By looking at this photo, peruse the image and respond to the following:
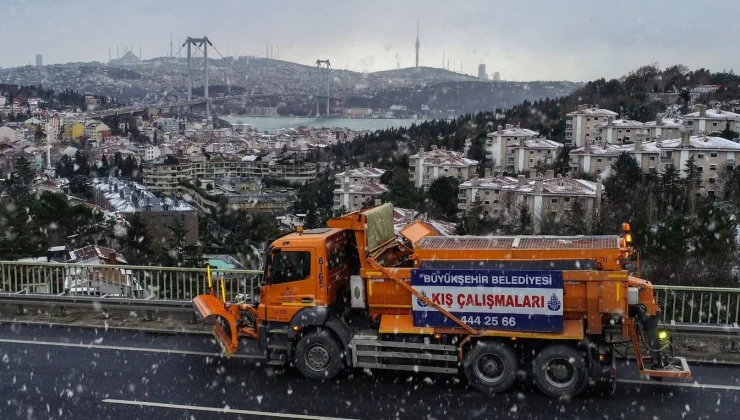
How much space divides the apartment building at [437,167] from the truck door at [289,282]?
4850cm

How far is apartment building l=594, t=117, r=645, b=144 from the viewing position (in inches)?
2410

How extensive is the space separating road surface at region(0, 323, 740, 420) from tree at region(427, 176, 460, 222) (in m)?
39.7

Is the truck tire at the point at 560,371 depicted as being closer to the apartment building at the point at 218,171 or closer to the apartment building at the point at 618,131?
the apartment building at the point at 618,131

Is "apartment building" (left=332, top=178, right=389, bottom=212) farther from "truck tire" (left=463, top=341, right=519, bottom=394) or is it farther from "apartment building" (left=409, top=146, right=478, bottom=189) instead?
"truck tire" (left=463, top=341, right=519, bottom=394)

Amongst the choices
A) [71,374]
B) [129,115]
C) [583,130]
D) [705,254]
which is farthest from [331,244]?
[129,115]

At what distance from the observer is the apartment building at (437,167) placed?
187ft

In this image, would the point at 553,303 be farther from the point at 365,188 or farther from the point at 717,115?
the point at 717,115

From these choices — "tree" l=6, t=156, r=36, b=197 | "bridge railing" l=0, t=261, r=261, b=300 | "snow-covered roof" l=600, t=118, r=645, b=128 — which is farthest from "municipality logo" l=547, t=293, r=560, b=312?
"snow-covered roof" l=600, t=118, r=645, b=128

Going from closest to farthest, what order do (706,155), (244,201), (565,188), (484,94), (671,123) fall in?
(565,188)
(706,155)
(671,123)
(244,201)
(484,94)

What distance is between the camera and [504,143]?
6431 centimetres

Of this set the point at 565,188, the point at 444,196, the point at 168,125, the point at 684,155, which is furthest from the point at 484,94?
the point at 565,188

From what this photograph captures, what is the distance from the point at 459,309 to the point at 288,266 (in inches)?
71.8

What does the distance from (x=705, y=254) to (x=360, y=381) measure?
1504 cm

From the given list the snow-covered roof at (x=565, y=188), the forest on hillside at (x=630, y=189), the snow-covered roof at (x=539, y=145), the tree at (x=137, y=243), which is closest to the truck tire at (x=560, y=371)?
the forest on hillside at (x=630, y=189)
